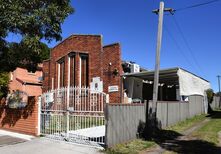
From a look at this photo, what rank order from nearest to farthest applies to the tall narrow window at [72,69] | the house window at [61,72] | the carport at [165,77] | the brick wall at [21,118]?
the brick wall at [21,118]
the carport at [165,77]
the tall narrow window at [72,69]
the house window at [61,72]

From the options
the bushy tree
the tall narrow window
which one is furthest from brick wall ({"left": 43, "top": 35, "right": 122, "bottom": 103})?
the bushy tree

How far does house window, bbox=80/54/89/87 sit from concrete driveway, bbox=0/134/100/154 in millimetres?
9329

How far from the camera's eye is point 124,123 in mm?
10734

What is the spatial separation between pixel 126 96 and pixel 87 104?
6.77 m

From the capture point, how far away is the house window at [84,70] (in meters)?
20.7

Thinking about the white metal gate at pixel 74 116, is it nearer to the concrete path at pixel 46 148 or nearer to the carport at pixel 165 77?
the concrete path at pixel 46 148

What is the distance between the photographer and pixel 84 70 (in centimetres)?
2088

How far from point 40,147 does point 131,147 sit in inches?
125

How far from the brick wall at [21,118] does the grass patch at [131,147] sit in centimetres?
424

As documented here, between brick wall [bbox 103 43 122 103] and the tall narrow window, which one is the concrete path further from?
the tall narrow window

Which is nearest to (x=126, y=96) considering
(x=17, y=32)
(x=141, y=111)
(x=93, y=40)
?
(x=93, y=40)

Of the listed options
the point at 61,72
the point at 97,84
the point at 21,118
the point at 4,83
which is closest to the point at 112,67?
the point at 97,84

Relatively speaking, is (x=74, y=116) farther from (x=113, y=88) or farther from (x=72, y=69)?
(x=72, y=69)

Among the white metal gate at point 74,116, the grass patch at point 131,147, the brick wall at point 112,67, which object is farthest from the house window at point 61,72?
the grass patch at point 131,147
